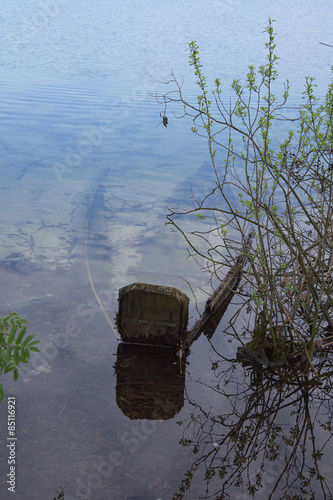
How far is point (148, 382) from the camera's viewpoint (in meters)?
4.95

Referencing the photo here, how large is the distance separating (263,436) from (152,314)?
1442 millimetres

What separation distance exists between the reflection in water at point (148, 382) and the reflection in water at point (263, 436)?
0.22 meters

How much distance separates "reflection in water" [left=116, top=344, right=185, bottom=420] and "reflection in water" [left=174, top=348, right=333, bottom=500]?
0.71 feet

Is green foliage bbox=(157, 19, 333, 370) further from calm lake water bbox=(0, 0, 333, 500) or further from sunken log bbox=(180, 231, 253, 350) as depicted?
calm lake water bbox=(0, 0, 333, 500)

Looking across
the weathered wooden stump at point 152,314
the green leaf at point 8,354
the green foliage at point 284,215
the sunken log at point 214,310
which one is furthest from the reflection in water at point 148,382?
the green leaf at point 8,354

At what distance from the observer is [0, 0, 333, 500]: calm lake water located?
12.9 feet

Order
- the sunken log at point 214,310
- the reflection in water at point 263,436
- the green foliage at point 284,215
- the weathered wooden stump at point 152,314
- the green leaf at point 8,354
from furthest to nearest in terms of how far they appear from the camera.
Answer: the sunken log at point 214,310
the weathered wooden stump at point 152,314
the green foliage at point 284,215
the reflection in water at point 263,436
the green leaf at point 8,354

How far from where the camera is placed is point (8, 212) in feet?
32.3

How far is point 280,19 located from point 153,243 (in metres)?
78.7

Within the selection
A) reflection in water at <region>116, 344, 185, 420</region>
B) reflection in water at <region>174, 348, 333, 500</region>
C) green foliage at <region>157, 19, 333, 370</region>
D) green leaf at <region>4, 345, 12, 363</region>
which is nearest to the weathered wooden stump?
reflection in water at <region>116, 344, 185, 420</region>

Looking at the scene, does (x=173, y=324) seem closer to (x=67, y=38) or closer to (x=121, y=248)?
(x=121, y=248)

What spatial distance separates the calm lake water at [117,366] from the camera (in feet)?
12.9

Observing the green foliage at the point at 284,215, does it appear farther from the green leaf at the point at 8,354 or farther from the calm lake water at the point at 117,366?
the green leaf at the point at 8,354

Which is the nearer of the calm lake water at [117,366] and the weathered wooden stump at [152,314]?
the calm lake water at [117,366]
